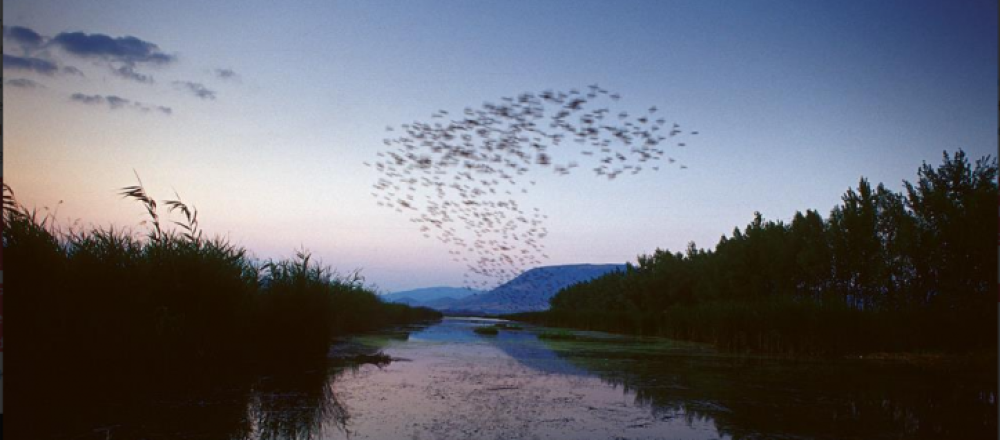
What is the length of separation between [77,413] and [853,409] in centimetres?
944

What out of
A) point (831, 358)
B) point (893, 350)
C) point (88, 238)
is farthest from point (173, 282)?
point (893, 350)

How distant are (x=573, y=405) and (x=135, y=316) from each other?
6.45 m

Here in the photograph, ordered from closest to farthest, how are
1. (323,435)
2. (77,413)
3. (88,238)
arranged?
1. (323,435)
2. (77,413)
3. (88,238)

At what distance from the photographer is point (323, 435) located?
232 inches

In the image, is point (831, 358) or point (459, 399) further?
point (831, 358)

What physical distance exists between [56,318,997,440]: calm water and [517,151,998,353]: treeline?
6.25m

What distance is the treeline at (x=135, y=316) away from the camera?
7359 millimetres

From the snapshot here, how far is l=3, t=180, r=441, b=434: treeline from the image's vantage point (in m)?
7.36

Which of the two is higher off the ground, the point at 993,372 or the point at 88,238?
the point at 88,238

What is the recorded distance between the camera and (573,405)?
793cm

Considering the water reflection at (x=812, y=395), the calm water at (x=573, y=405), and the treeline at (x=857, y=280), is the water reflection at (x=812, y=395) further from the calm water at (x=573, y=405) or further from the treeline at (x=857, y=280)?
the treeline at (x=857, y=280)

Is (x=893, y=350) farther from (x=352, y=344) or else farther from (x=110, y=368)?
(x=110, y=368)

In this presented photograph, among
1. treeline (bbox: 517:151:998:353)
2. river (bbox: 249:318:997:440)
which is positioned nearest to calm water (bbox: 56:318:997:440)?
river (bbox: 249:318:997:440)

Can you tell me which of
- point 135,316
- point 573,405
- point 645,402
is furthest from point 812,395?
point 135,316
